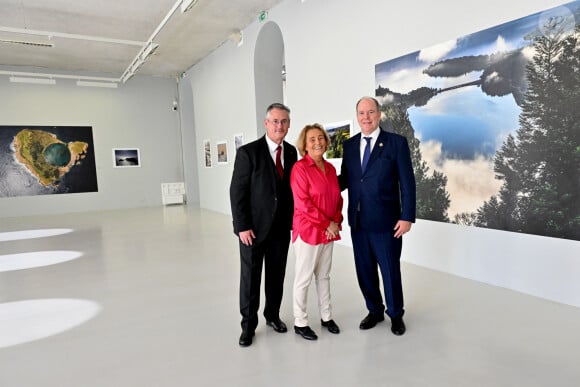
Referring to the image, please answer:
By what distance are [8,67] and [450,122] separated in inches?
510

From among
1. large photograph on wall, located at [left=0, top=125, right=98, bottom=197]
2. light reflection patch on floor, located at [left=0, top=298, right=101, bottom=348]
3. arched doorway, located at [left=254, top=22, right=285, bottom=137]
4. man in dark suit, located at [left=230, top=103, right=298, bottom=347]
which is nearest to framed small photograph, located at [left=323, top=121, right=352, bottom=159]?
arched doorway, located at [left=254, top=22, right=285, bottom=137]

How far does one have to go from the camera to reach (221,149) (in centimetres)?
1046

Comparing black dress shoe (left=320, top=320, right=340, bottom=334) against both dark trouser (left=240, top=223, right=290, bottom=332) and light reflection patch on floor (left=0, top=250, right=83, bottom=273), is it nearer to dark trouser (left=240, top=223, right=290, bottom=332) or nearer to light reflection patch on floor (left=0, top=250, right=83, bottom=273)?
dark trouser (left=240, top=223, right=290, bottom=332)

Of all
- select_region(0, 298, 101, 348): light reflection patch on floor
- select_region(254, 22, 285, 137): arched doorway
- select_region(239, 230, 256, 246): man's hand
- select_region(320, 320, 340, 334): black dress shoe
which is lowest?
select_region(0, 298, 101, 348): light reflection patch on floor

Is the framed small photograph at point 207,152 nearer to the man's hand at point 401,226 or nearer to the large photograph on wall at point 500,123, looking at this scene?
the large photograph on wall at point 500,123

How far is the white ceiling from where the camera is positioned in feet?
24.1

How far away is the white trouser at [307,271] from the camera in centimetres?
282

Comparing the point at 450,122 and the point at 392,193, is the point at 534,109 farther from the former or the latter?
the point at 392,193

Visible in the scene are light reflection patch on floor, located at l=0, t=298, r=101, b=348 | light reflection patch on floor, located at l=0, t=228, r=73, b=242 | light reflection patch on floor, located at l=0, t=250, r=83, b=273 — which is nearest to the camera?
light reflection patch on floor, located at l=0, t=298, r=101, b=348

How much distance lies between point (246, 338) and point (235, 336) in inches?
7.5

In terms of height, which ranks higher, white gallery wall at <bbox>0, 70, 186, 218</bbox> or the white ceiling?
the white ceiling

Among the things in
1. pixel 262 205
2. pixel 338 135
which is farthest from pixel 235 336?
pixel 338 135

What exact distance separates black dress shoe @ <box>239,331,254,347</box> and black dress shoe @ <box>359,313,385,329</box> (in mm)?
899

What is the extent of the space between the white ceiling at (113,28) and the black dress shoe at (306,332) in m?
5.89
